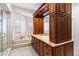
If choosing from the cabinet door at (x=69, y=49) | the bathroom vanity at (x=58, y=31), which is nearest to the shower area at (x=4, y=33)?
the bathroom vanity at (x=58, y=31)

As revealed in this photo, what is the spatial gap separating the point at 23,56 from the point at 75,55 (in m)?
0.78

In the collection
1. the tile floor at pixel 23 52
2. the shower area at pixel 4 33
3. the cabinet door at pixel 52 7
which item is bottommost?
the tile floor at pixel 23 52

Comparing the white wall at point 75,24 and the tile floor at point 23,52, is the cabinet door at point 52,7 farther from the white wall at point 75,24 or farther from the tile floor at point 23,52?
the tile floor at point 23,52

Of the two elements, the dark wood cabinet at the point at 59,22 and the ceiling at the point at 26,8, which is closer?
the dark wood cabinet at the point at 59,22

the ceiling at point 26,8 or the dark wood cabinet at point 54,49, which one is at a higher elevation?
the ceiling at point 26,8

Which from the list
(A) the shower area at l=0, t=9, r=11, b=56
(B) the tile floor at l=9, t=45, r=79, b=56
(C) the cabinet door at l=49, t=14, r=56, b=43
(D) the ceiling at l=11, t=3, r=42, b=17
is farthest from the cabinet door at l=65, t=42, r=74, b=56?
(A) the shower area at l=0, t=9, r=11, b=56

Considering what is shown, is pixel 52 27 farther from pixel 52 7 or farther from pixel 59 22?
pixel 52 7

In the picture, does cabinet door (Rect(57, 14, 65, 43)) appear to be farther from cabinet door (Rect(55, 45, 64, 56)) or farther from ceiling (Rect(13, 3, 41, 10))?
ceiling (Rect(13, 3, 41, 10))

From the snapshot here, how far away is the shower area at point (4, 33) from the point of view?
1655mm

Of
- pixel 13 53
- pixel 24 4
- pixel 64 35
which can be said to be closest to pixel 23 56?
pixel 13 53

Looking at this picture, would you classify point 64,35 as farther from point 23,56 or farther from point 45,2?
point 23,56

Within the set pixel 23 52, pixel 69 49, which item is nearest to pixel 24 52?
pixel 23 52

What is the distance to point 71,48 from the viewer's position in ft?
4.94

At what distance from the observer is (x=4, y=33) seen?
6.06ft
